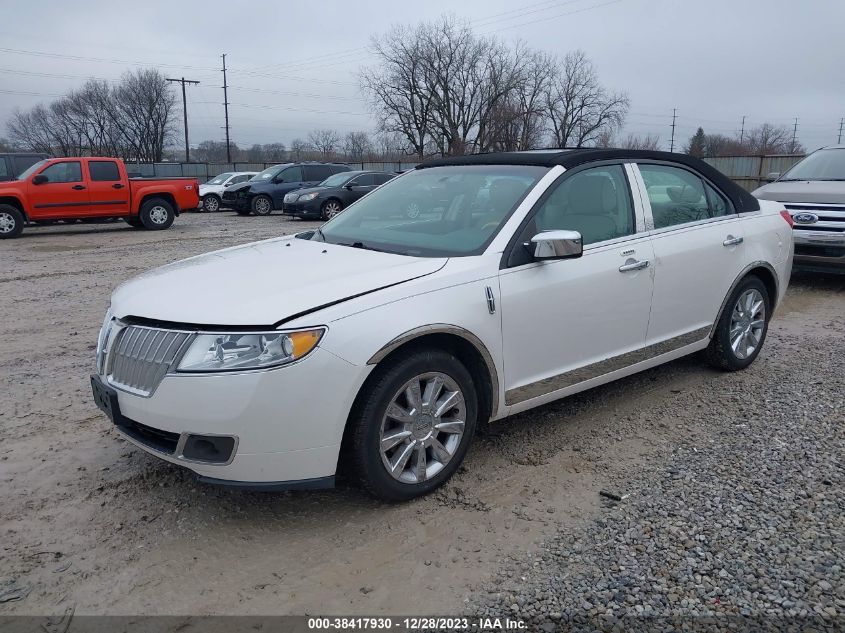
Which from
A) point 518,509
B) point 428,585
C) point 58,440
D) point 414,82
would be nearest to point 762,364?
point 518,509

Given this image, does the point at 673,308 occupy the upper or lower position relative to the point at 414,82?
lower

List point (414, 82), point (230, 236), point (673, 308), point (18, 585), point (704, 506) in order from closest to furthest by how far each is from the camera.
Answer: point (18, 585), point (704, 506), point (673, 308), point (230, 236), point (414, 82)

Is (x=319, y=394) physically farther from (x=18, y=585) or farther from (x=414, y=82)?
(x=414, y=82)

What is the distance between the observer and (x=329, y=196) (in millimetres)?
18656

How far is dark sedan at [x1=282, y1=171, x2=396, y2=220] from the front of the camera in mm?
18562

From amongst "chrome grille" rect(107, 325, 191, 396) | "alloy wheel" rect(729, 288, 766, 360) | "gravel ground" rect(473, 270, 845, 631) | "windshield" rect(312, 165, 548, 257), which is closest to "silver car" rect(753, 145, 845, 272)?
"alloy wheel" rect(729, 288, 766, 360)

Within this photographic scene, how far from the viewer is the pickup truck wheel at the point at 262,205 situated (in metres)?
21.7

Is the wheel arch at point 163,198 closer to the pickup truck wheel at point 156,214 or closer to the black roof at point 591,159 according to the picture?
the pickup truck wheel at point 156,214

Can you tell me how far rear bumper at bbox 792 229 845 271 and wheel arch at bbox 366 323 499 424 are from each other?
6406mm

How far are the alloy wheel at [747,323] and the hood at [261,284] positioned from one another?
2847mm

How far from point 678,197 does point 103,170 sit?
14.7 meters

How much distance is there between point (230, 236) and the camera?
14.9 m

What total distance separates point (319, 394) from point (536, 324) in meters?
1.33

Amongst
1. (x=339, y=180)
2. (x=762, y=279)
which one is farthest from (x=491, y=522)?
(x=339, y=180)
